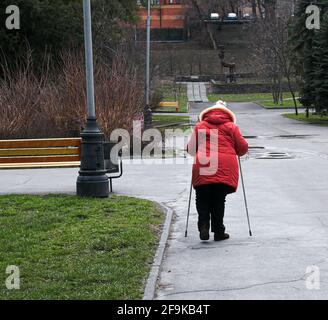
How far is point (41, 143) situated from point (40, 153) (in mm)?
237

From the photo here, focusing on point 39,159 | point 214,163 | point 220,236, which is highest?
point 214,163

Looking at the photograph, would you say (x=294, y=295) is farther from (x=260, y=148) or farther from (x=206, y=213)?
(x=260, y=148)

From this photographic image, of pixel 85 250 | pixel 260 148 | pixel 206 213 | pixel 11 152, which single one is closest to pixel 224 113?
pixel 206 213

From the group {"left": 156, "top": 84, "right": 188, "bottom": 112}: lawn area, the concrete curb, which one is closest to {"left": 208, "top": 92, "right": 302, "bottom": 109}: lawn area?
{"left": 156, "top": 84, "right": 188, "bottom": 112}: lawn area

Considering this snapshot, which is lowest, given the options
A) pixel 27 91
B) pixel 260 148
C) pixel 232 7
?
pixel 260 148

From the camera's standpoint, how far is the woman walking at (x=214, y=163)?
10094 mm

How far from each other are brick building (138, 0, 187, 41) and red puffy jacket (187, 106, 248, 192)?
90398 millimetres

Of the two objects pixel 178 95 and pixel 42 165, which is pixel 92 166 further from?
pixel 178 95

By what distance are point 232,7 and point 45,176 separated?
8490 cm

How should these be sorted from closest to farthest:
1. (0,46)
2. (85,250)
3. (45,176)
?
(85,250) < (45,176) < (0,46)

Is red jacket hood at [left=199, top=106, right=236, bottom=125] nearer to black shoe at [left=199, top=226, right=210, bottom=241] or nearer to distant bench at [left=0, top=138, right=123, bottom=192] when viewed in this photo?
black shoe at [left=199, top=226, right=210, bottom=241]

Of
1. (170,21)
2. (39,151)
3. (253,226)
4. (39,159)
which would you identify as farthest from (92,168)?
(170,21)

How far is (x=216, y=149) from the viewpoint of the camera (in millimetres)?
10141

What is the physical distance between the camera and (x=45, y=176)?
766 inches
